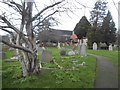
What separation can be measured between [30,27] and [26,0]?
1283 mm

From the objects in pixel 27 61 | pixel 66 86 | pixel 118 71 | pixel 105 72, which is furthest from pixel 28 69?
pixel 118 71

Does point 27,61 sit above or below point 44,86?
above

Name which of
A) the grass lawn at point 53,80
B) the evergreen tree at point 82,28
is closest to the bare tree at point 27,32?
the grass lawn at point 53,80

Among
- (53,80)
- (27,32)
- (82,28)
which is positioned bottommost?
(53,80)

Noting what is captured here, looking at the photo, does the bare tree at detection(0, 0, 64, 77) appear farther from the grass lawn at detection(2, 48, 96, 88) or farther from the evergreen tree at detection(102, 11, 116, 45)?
the evergreen tree at detection(102, 11, 116, 45)

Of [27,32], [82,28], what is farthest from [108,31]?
[27,32]

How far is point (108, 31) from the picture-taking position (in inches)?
2020

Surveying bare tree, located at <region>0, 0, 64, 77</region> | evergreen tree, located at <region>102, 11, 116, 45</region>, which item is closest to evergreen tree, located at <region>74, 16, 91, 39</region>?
evergreen tree, located at <region>102, 11, 116, 45</region>

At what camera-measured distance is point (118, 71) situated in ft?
41.3

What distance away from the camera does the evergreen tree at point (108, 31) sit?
5106cm

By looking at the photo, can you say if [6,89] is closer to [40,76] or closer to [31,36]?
[40,76]

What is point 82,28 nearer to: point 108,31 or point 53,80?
point 108,31

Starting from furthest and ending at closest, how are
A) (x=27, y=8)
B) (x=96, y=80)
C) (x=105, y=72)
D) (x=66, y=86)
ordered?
(x=105, y=72), (x=27, y=8), (x=96, y=80), (x=66, y=86)

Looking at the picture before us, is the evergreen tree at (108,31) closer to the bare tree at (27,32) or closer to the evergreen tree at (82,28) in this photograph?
the evergreen tree at (82,28)
